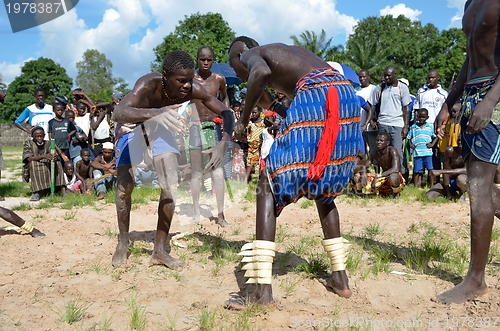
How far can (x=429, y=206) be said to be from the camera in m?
5.95

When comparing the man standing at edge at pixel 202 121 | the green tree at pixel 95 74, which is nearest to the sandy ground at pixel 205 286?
the man standing at edge at pixel 202 121

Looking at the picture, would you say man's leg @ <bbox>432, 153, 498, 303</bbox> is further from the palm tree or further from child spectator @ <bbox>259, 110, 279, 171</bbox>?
the palm tree

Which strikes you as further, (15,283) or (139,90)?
(139,90)

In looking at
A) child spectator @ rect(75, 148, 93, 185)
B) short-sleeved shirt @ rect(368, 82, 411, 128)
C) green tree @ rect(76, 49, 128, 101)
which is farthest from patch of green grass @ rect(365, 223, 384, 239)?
green tree @ rect(76, 49, 128, 101)

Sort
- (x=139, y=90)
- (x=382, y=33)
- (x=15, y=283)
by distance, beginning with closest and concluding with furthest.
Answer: (x=15, y=283) → (x=139, y=90) → (x=382, y=33)

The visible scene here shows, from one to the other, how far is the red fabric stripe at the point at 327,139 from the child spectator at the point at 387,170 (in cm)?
425

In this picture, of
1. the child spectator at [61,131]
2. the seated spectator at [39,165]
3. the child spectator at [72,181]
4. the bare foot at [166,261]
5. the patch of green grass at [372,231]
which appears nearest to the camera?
the bare foot at [166,261]

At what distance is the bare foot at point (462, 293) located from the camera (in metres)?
2.73

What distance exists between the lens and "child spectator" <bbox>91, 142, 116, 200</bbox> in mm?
7564

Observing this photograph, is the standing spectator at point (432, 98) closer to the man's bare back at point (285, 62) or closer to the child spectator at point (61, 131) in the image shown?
the man's bare back at point (285, 62)

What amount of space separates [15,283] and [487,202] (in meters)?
3.34

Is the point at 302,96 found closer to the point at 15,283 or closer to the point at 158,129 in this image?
the point at 158,129

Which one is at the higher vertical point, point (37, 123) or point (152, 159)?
point (37, 123)

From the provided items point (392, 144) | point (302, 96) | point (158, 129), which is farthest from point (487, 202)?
point (392, 144)
